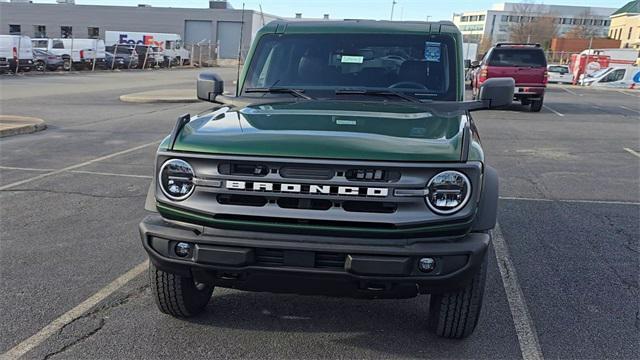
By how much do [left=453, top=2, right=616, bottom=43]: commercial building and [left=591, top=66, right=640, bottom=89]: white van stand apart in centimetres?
6633

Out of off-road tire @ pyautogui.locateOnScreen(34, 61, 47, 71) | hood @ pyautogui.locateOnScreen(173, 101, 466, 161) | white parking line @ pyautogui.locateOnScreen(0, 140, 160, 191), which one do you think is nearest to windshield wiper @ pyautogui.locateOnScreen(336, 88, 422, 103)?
hood @ pyautogui.locateOnScreen(173, 101, 466, 161)

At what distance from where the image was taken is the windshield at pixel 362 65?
4.31 m

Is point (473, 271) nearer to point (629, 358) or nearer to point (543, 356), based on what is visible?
point (543, 356)

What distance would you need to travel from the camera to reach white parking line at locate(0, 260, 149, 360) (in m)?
3.23

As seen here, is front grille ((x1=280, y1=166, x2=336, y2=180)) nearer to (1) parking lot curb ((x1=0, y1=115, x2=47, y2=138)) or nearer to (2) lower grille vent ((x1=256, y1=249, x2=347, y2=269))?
(2) lower grille vent ((x1=256, y1=249, x2=347, y2=269))

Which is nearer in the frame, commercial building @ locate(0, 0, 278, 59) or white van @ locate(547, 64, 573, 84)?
white van @ locate(547, 64, 573, 84)

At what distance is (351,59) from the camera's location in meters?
4.43

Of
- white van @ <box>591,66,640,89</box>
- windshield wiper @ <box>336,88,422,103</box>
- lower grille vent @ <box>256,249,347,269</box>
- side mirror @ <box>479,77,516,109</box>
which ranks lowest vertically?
lower grille vent @ <box>256,249,347,269</box>

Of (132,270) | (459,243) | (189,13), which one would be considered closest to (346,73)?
(459,243)

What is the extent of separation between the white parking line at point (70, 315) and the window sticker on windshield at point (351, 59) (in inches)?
91.1

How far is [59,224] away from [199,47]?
48851mm

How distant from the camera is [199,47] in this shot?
51906mm

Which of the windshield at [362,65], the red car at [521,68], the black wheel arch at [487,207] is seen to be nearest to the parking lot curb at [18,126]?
the windshield at [362,65]

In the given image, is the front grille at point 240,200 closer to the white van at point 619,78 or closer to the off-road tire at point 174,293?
the off-road tire at point 174,293
